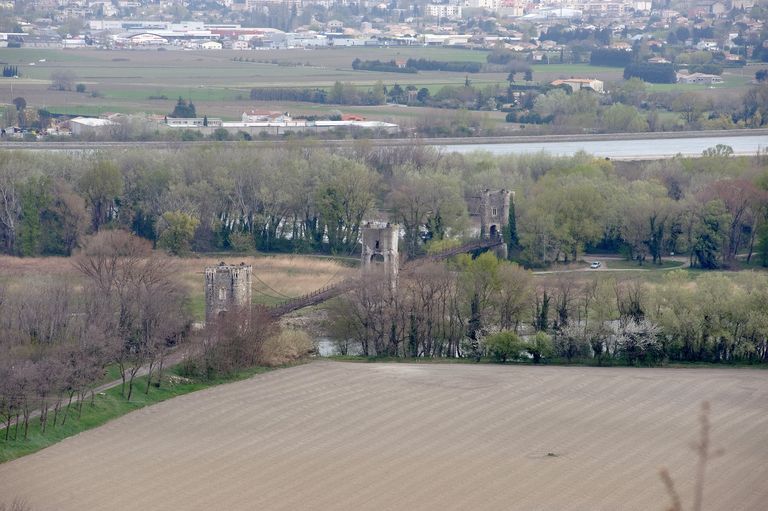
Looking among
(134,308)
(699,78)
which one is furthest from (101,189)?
(699,78)

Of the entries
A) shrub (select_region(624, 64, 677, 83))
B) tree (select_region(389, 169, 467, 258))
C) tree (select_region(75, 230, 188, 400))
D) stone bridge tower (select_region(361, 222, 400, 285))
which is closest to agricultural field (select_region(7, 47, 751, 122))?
shrub (select_region(624, 64, 677, 83))

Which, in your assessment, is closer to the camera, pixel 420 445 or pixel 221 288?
pixel 420 445

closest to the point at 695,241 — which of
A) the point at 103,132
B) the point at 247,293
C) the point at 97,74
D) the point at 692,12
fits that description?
the point at 247,293

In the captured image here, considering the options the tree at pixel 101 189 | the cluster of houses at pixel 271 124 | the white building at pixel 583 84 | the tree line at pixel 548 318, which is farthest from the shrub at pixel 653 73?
the tree line at pixel 548 318

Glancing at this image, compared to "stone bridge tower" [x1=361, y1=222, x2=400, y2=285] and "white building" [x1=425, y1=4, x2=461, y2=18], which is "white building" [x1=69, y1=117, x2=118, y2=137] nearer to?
"stone bridge tower" [x1=361, y1=222, x2=400, y2=285]

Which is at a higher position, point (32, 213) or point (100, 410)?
point (100, 410)

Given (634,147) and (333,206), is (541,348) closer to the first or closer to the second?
(333,206)

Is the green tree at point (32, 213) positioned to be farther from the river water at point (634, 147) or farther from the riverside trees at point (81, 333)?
the river water at point (634, 147)
